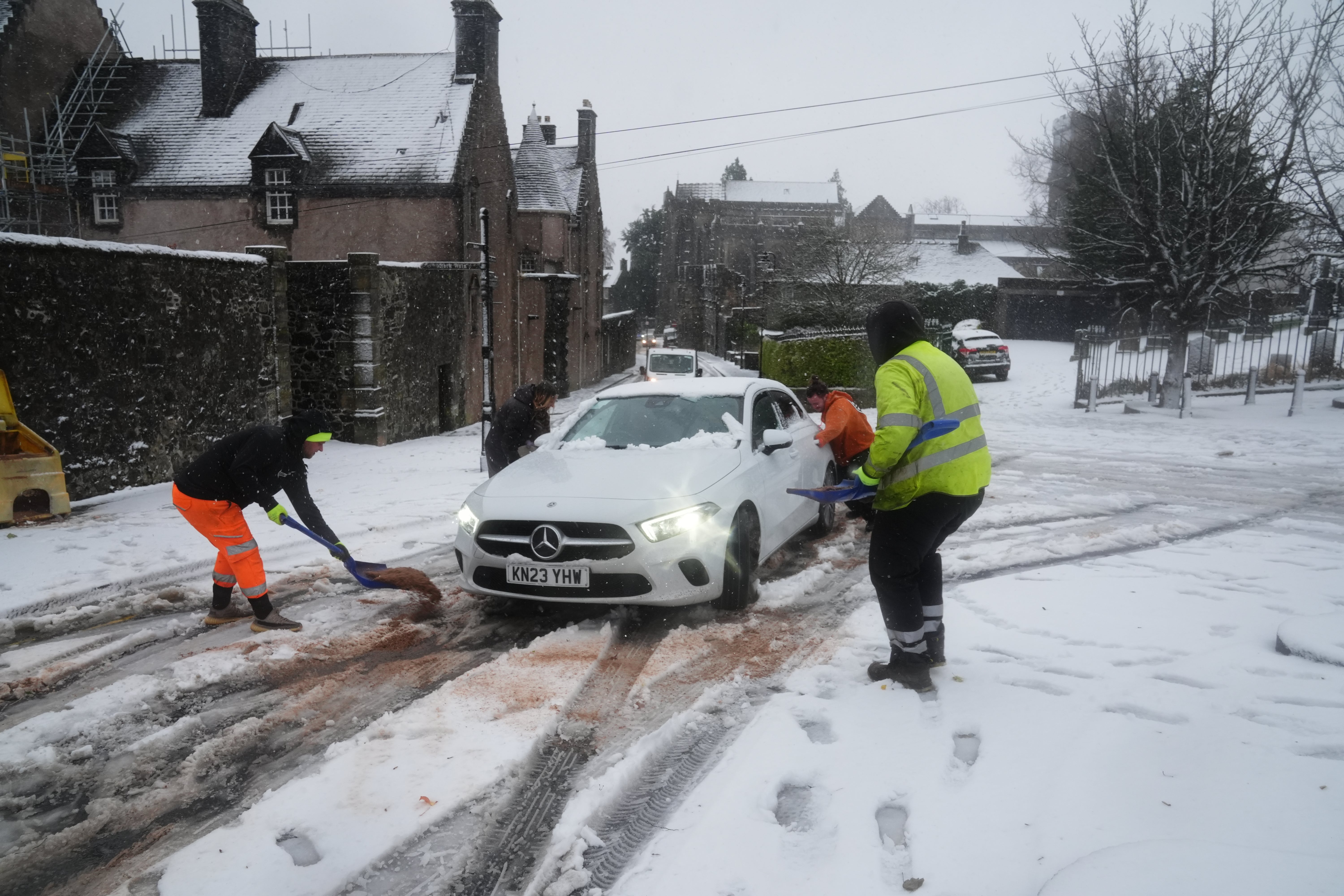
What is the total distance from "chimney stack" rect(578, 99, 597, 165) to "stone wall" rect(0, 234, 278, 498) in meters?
32.3

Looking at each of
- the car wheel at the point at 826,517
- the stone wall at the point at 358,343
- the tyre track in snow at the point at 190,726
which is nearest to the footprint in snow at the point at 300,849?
the tyre track in snow at the point at 190,726

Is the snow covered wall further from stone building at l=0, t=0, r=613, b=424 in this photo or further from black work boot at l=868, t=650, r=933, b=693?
black work boot at l=868, t=650, r=933, b=693

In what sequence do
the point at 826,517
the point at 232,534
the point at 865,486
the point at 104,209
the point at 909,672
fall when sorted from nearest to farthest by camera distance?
the point at 865,486 → the point at 909,672 → the point at 232,534 → the point at 826,517 → the point at 104,209

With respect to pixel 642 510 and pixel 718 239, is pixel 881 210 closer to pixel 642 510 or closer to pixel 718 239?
pixel 718 239

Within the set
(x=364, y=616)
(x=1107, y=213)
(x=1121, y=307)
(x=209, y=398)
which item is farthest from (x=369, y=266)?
(x=1121, y=307)

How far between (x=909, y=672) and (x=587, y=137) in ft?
137

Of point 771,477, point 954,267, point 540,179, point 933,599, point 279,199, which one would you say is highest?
point 540,179

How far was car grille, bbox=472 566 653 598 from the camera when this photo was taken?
205 inches

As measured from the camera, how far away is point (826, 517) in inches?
323

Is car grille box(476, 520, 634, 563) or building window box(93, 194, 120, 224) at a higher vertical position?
building window box(93, 194, 120, 224)

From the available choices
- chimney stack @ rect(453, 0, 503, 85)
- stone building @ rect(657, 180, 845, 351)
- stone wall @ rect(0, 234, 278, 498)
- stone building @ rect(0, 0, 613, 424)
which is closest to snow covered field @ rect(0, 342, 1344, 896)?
stone wall @ rect(0, 234, 278, 498)

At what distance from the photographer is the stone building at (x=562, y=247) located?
30172 mm

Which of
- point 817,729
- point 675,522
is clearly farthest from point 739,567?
point 817,729

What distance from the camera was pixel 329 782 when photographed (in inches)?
139
